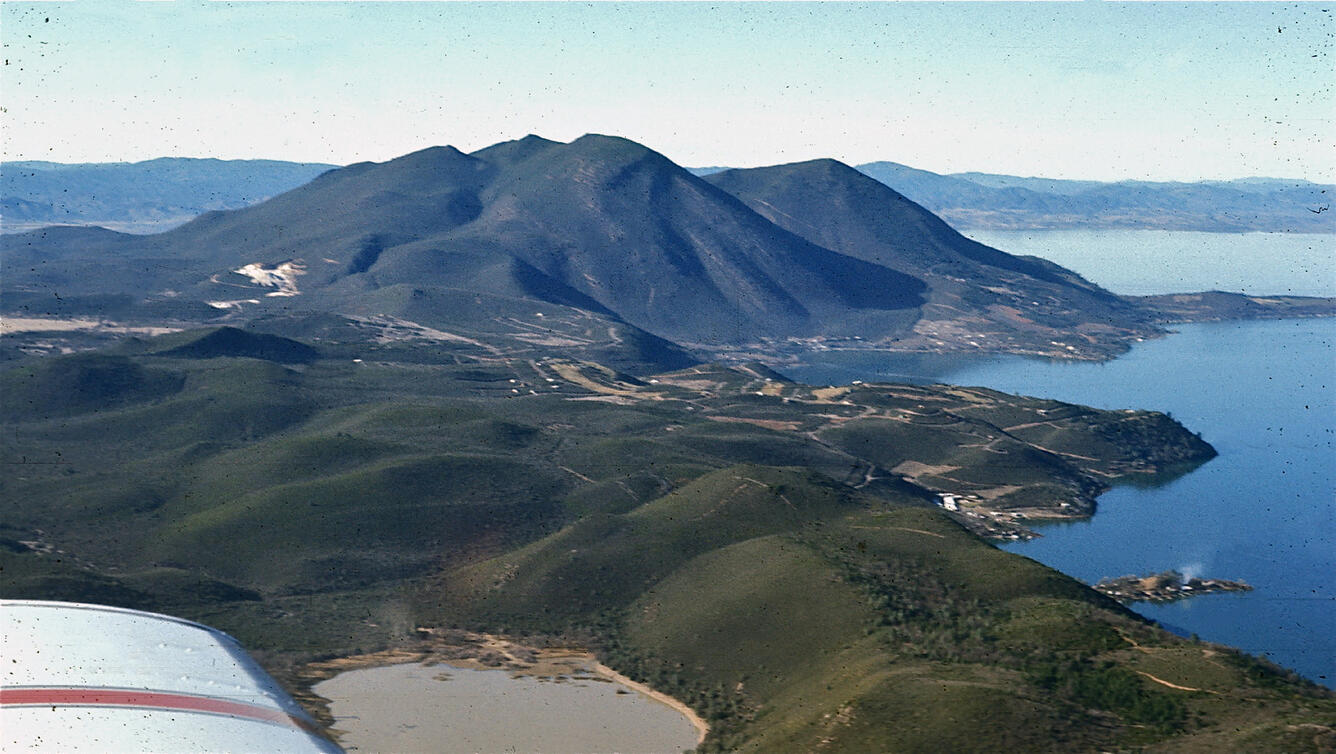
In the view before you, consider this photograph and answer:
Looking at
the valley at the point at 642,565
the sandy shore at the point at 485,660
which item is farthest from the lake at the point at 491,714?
the valley at the point at 642,565

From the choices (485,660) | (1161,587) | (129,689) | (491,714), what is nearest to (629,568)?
(485,660)

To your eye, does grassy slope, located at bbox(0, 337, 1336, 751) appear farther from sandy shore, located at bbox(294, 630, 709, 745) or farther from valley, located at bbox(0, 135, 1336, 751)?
sandy shore, located at bbox(294, 630, 709, 745)

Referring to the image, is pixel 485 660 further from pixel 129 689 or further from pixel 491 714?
pixel 129 689

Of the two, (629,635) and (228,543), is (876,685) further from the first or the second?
(228,543)

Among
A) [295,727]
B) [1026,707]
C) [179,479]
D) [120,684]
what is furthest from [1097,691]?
[179,479]

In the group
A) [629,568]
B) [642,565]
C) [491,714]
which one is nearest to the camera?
[491,714]

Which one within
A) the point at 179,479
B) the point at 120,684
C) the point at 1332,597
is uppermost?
the point at 120,684

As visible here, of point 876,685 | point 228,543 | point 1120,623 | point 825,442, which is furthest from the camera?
point 825,442

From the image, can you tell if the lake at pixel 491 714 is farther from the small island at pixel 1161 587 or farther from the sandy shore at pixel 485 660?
the small island at pixel 1161 587

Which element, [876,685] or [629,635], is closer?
[876,685]
